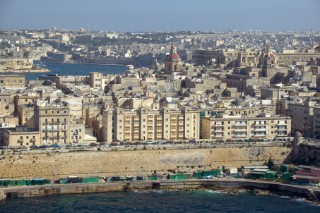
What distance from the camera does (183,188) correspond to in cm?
1666

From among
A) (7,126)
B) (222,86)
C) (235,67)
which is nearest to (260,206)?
(7,126)

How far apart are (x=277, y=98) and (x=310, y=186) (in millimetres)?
6317

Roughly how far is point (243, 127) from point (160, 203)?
4.24 metres

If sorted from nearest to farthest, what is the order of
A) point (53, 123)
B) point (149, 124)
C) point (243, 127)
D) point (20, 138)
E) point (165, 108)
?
point (20, 138), point (53, 123), point (149, 124), point (165, 108), point (243, 127)

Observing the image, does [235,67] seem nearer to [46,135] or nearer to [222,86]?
[222,86]

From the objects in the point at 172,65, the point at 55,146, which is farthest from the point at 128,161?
the point at 172,65

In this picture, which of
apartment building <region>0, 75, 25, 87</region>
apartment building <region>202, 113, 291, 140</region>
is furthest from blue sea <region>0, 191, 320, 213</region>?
apartment building <region>0, 75, 25, 87</region>

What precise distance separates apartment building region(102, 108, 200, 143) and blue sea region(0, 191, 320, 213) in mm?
2568

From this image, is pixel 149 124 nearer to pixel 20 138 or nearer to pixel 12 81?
pixel 20 138

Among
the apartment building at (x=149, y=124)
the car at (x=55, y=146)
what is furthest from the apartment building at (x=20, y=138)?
the apartment building at (x=149, y=124)

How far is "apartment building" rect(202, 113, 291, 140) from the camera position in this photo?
19.2 metres

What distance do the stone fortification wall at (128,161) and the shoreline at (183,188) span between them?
0.75m

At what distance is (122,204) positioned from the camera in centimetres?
1541

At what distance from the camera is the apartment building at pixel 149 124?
18641mm
